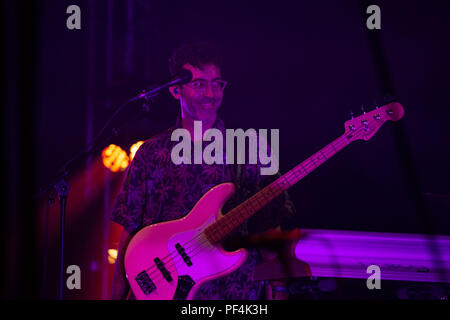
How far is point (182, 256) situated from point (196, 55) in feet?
2.95

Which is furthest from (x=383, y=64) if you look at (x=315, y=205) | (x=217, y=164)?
(x=217, y=164)

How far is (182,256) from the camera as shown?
6.72 ft

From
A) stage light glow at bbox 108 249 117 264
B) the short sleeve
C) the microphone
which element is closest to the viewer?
the microphone

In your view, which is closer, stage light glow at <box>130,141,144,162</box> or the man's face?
the man's face

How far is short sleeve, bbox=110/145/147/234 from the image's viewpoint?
215 centimetres

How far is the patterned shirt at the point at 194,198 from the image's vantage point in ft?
6.76

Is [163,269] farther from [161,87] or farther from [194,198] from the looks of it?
[161,87]

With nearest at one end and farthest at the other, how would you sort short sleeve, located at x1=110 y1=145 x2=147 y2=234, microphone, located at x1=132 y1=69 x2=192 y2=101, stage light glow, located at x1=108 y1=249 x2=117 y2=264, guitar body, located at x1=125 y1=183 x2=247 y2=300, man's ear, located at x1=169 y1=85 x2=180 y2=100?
microphone, located at x1=132 y1=69 x2=192 y2=101, guitar body, located at x1=125 y1=183 x2=247 y2=300, short sleeve, located at x1=110 y1=145 x2=147 y2=234, man's ear, located at x1=169 y1=85 x2=180 y2=100, stage light glow, located at x1=108 y1=249 x2=117 y2=264

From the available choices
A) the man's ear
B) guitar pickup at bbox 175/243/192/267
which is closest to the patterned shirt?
guitar pickup at bbox 175/243/192/267

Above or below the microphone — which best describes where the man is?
below

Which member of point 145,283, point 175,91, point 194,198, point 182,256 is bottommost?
point 145,283

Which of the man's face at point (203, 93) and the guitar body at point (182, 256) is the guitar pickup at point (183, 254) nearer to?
the guitar body at point (182, 256)

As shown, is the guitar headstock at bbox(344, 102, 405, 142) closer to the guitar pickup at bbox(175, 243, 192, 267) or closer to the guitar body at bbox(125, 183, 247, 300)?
the guitar body at bbox(125, 183, 247, 300)

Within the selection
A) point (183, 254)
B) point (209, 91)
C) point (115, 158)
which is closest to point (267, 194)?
point (183, 254)
